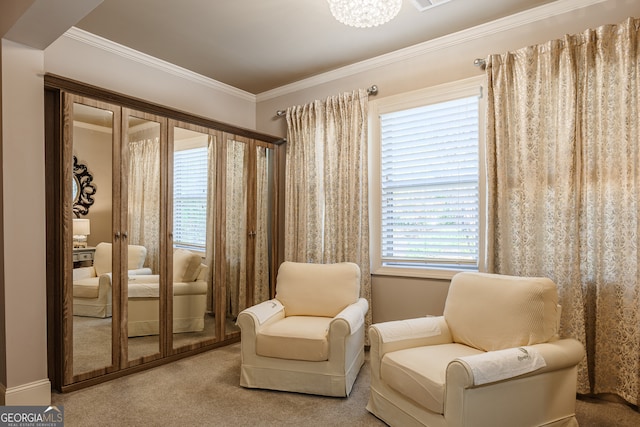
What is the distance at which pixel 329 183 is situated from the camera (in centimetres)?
379

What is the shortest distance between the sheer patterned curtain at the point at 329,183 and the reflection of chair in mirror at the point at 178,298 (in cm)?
101

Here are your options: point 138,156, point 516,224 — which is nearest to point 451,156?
point 516,224

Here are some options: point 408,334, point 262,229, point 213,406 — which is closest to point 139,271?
point 213,406

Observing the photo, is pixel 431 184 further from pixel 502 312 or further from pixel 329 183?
pixel 502 312

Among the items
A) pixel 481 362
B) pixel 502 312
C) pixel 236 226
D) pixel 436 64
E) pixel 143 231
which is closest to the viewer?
pixel 481 362

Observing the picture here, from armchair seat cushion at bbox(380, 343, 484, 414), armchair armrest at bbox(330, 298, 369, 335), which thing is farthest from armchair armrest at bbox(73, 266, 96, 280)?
armchair seat cushion at bbox(380, 343, 484, 414)

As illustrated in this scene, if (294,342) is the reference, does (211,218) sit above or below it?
above

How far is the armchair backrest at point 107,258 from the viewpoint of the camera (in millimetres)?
2737

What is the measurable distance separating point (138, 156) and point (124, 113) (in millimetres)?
336

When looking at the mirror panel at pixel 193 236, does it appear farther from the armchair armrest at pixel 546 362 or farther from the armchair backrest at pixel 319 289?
the armchair armrest at pixel 546 362

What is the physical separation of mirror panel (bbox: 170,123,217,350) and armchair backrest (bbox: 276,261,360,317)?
752 millimetres

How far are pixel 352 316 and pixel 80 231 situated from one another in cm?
202

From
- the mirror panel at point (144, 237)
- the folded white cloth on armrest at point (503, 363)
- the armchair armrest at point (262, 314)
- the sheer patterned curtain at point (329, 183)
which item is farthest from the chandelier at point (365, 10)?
the armchair armrest at point (262, 314)

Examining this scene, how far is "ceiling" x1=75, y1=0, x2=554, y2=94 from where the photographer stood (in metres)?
2.71
